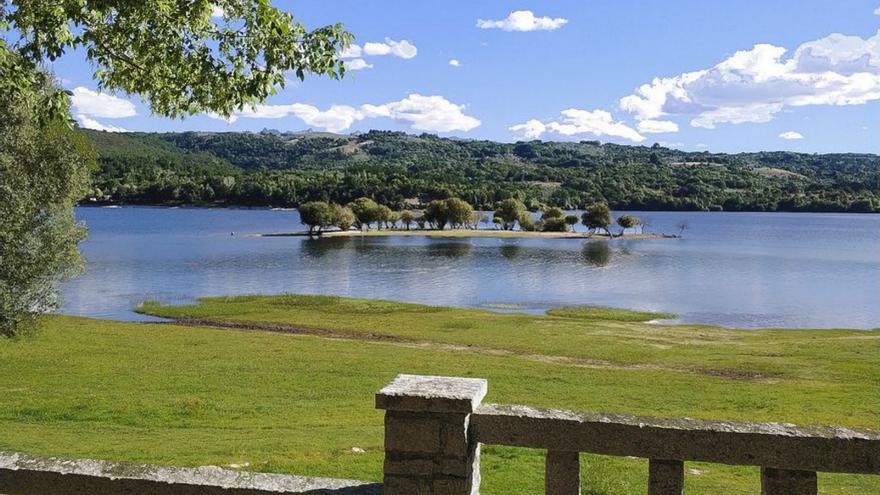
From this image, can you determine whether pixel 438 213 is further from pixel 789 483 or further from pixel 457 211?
pixel 789 483

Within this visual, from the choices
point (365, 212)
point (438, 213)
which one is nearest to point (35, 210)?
point (365, 212)

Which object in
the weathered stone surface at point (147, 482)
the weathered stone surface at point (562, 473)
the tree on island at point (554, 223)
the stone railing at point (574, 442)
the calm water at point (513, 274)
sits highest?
the stone railing at point (574, 442)

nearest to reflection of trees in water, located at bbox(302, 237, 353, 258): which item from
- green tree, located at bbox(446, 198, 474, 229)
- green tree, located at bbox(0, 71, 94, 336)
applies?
green tree, located at bbox(446, 198, 474, 229)

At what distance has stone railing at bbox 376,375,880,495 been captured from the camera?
4941mm

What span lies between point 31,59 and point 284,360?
22123mm

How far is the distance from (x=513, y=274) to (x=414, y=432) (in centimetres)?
8656

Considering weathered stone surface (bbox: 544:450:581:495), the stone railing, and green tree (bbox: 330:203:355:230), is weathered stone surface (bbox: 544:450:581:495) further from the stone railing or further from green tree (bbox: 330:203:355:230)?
green tree (bbox: 330:203:355:230)

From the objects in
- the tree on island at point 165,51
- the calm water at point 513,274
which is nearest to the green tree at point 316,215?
the calm water at point 513,274

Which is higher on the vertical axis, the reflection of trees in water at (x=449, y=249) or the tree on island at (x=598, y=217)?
the tree on island at (x=598, y=217)

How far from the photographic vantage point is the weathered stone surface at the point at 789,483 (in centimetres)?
493

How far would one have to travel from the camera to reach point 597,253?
5074 inches

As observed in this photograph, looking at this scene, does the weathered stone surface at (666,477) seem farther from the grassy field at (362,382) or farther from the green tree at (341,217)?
the green tree at (341,217)

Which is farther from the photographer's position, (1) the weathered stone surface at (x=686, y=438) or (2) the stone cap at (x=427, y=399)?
(2) the stone cap at (x=427, y=399)

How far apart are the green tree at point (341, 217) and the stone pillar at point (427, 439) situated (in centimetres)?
16570
